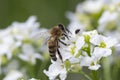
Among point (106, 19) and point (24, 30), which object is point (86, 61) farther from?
point (24, 30)

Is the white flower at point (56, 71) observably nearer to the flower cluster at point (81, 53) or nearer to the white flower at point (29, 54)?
the flower cluster at point (81, 53)

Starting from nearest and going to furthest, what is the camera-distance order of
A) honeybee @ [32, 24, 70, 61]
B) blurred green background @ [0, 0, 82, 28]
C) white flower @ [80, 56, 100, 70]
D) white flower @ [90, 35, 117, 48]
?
white flower @ [80, 56, 100, 70], white flower @ [90, 35, 117, 48], honeybee @ [32, 24, 70, 61], blurred green background @ [0, 0, 82, 28]

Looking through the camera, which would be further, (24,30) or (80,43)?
(24,30)

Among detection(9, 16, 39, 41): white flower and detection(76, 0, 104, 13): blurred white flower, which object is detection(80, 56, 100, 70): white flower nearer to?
detection(9, 16, 39, 41): white flower

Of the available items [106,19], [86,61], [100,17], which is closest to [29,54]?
[106,19]

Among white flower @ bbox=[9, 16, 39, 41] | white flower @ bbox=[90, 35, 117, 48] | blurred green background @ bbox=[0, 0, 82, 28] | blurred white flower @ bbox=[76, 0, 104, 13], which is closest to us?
white flower @ bbox=[90, 35, 117, 48]

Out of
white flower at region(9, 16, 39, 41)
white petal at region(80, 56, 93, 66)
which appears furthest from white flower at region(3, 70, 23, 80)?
white petal at region(80, 56, 93, 66)

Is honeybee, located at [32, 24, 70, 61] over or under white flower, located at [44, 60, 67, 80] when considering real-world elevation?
over

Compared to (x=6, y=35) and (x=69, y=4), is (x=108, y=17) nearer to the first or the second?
(x=6, y=35)
